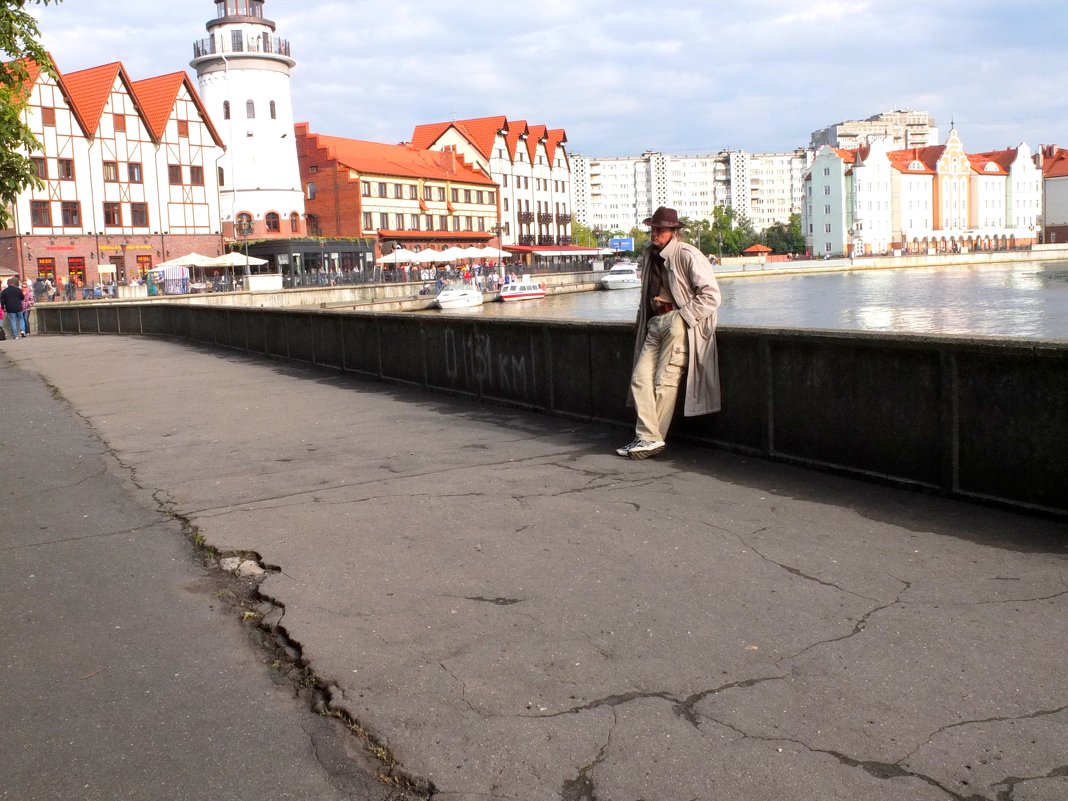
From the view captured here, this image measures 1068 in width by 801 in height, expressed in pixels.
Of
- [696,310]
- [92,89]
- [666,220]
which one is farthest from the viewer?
[92,89]

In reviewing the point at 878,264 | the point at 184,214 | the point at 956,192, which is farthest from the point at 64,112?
the point at 956,192

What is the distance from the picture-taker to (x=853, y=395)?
298 inches

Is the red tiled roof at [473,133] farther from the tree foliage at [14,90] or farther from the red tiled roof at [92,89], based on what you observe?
the tree foliage at [14,90]

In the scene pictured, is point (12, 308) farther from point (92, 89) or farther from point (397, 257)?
point (397, 257)

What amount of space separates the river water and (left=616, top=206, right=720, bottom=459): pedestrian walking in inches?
1146

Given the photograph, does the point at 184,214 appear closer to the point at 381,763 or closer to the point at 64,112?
the point at 64,112

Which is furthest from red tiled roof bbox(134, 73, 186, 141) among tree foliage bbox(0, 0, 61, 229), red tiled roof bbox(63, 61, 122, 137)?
tree foliage bbox(0, 0, 61, 229)

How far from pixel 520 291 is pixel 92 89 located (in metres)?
30.1

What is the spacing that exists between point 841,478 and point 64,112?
2684 inches

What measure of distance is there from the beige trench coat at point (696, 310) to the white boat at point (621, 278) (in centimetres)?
8610

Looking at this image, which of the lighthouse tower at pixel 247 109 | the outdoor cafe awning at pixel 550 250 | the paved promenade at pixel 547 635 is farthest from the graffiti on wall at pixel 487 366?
the outdoor cafe awning at pixel 550 250

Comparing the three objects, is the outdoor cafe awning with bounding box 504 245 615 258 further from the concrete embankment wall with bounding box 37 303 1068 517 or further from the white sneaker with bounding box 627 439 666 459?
the white sneaker with bounding box 627 439 666 459

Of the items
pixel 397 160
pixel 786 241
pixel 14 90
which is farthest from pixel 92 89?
pixel 786 241

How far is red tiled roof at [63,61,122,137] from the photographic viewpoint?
67812 millimetres
